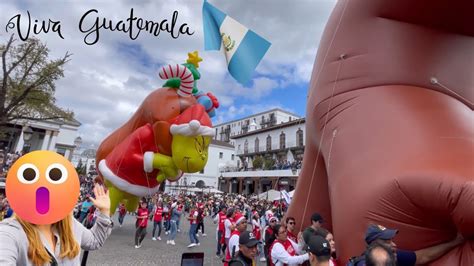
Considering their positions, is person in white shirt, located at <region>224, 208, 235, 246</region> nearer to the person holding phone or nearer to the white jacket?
the white jacket

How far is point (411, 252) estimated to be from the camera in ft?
7.74

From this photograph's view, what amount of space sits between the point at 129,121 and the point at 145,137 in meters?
1.13

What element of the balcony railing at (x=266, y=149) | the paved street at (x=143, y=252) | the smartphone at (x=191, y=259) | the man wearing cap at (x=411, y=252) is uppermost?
the balcony railing at (x=266, y=149)

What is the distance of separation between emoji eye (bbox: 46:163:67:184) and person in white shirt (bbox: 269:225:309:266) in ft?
9.47

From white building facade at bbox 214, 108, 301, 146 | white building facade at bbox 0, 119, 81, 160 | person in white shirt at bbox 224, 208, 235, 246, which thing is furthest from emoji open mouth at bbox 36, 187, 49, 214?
white building facade at bbox 214, 108, 301, 146

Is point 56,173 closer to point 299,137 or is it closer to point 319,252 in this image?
point 319,252

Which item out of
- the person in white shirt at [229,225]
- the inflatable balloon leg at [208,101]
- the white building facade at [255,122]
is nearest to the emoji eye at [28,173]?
the inflatable balloon leg at [208,101]

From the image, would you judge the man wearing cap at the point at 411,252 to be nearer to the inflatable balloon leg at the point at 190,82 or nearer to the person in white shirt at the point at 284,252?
the person in white shirt at the point at 284,252

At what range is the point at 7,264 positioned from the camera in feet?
3.87

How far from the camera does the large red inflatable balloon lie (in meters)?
2.34

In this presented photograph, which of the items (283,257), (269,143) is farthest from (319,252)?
(269,143)

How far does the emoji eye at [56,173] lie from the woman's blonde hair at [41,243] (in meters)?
0.22

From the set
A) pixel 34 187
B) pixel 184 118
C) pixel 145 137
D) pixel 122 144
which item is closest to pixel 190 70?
pixel 184 118

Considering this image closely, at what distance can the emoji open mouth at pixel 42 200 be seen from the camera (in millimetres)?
1360
